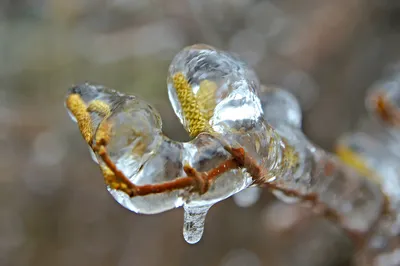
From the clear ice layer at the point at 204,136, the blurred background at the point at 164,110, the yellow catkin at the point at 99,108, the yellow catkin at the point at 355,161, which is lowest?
the blurred background at the point at 164,110

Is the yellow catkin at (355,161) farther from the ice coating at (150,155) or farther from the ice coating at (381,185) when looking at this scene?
the ice coating at (150,155)

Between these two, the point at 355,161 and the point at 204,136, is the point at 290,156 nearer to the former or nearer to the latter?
the point at 204,136

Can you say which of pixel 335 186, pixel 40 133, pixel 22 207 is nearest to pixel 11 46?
pixel 40 133

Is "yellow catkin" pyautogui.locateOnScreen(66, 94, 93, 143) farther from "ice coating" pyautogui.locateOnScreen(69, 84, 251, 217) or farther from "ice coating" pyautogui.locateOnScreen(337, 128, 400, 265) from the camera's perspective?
"ice coating" pyautogui.locateOnScreen(337, 128, 400, 265)

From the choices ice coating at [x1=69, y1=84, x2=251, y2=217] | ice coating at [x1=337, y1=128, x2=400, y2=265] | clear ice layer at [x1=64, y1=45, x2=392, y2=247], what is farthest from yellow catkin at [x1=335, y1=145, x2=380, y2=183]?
ice coating at [x1=69, y1=84, x2=251, y2=217]

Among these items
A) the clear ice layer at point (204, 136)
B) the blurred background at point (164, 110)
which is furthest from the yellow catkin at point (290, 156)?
the blurred background at point (164, 110)

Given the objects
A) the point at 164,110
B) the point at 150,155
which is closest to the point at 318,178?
the point at 150,155
